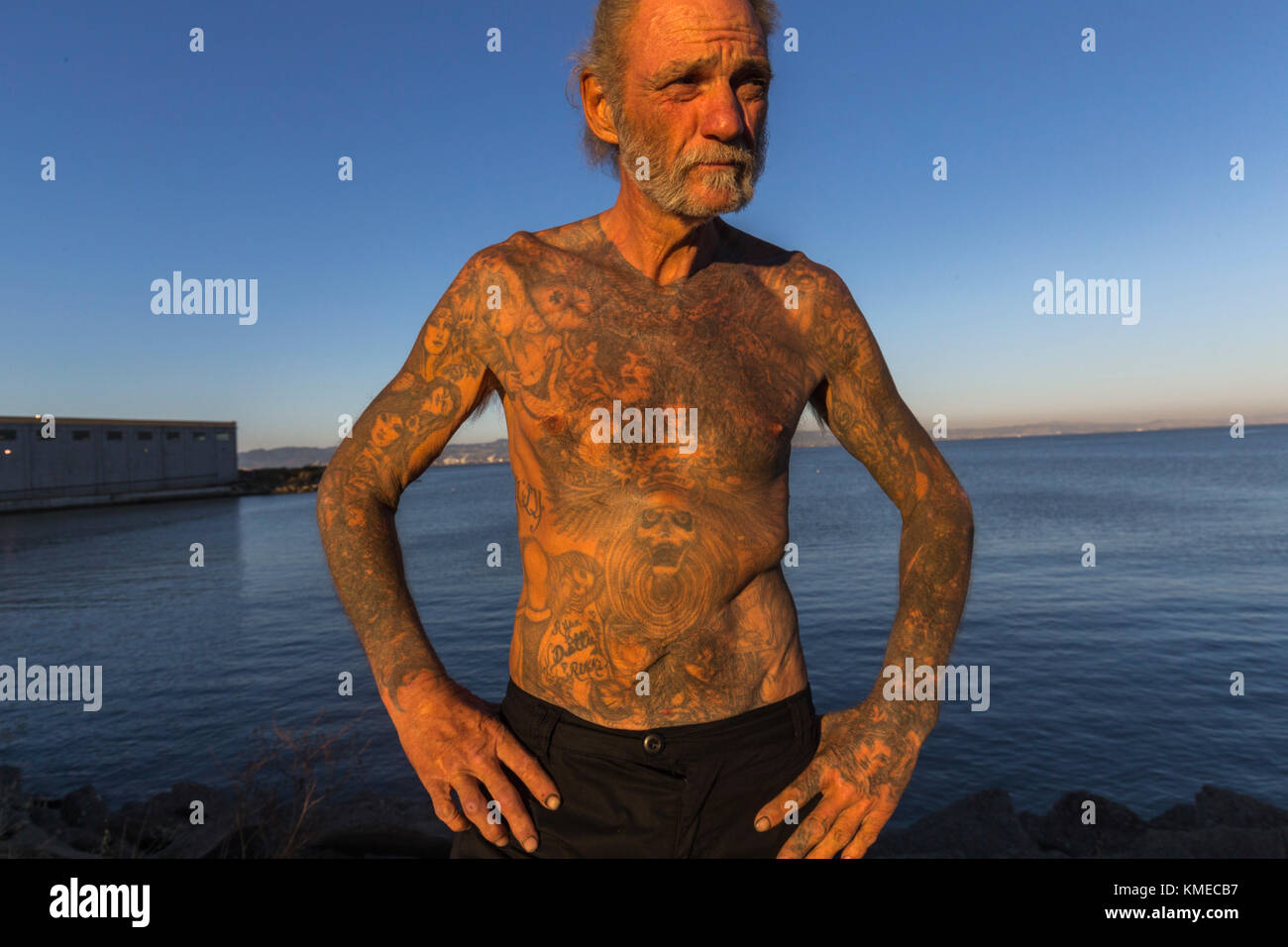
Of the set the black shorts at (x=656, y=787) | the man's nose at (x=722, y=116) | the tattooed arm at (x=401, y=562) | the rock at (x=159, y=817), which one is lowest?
the rock at (x=159, y=817)

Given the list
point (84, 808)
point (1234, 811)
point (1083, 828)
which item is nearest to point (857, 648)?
point (1083, 828)

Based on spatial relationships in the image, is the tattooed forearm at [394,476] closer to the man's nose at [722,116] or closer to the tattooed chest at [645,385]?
the tattooed chest at [645,385]

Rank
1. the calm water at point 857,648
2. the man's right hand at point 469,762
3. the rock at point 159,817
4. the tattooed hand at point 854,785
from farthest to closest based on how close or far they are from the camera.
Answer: the calm water at point 857,648 → the rock at point 159,817 → the tattooed hand at point 854,785 → the man's right hand at point 469,762

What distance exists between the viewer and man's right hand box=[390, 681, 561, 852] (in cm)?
A: 198

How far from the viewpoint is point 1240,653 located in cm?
1952

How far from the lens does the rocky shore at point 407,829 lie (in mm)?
8891

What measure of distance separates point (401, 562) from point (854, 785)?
60.7 inches

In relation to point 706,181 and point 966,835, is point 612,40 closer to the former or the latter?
point 706,181

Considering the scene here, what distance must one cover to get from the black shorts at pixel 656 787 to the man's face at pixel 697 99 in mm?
1649

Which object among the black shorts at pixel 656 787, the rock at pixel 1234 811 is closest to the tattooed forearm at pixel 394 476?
the black shorts at pixel 656 787

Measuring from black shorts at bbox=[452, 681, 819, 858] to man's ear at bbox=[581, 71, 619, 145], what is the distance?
76.4 inches
